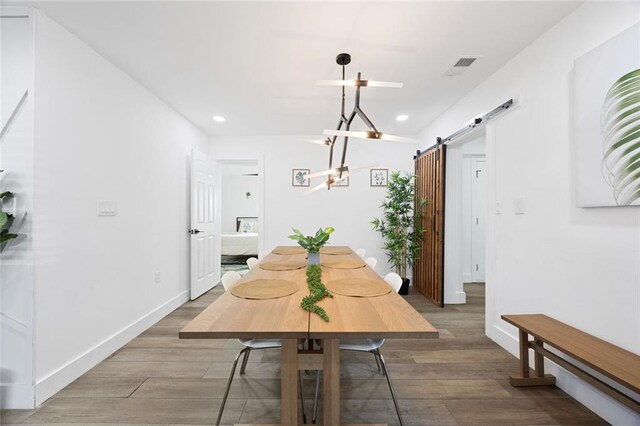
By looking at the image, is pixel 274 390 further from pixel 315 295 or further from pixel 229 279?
pixel 315 295

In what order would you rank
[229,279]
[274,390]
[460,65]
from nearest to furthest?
1. [274,390]
2. [229,279]
3. [460,65]

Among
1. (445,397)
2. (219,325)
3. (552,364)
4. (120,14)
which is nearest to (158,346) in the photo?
(219,325)

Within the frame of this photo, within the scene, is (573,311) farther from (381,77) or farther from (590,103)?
(381,77)

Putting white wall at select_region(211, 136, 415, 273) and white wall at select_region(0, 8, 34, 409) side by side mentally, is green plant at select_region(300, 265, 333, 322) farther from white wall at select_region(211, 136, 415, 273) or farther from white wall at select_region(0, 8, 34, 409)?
white wall at select_region(211, 136, 415, 273)

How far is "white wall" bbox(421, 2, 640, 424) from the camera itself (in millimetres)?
1544

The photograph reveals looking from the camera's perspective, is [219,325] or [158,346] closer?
[219,325]

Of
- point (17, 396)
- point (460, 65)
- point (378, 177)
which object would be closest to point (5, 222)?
point (17, 396)

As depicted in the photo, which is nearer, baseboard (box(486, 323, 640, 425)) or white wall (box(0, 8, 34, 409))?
baseboard (box(486, 323, 640, 425))

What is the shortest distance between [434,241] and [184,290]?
11.4 feet

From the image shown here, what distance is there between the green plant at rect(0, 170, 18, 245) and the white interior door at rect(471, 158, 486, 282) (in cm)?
545

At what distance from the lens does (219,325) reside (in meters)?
1.14

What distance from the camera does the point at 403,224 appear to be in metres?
4.21

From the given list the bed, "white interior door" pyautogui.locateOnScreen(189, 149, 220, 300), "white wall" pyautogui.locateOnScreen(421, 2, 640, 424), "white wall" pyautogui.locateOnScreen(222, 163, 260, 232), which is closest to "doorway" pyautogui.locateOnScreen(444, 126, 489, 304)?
"white wall" pyautogui.locateOnScreen(421, 2, 640, 424)

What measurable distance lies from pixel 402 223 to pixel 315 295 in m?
3.06
